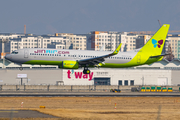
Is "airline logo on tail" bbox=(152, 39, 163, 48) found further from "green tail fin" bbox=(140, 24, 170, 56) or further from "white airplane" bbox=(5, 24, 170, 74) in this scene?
"white airplane" bbox=(5, 24, 170, 74)

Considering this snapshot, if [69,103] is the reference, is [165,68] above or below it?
above

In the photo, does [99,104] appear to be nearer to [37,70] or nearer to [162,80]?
[37,70]

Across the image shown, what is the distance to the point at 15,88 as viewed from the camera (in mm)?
104562

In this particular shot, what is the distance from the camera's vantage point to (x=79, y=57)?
73.6m

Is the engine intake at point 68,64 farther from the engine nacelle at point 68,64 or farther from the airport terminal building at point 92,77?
the airport terminal building at point 92,77

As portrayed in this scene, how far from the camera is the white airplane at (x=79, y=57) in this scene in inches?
2810

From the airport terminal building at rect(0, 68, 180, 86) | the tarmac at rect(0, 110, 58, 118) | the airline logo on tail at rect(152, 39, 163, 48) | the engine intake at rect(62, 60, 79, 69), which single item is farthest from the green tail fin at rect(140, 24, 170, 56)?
the airport terminal building at rect(0, 68, 180, 86)

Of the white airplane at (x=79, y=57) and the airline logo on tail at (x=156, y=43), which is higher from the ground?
the airline logo on tail at (x=156, y=43)

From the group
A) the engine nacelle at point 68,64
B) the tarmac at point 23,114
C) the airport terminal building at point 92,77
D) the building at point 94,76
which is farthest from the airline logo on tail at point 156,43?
the airport terminal building at point 92,77

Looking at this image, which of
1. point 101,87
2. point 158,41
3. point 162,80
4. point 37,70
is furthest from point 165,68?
point 158,41

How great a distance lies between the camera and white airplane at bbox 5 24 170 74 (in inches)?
2810

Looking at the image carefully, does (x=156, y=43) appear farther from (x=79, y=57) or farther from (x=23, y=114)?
(x=23, y=114)

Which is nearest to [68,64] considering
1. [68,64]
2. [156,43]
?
[68,64]

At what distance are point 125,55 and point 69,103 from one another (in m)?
19.4
